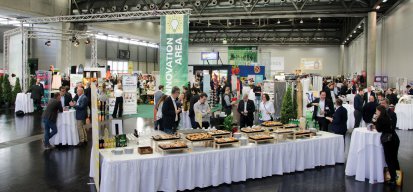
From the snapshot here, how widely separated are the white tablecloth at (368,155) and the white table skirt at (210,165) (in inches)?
27.1

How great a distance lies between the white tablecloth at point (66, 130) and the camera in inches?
305

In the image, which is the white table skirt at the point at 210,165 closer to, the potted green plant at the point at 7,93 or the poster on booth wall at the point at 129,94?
the poster on booth wall at the point at 129,94

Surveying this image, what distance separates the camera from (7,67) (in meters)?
16.1

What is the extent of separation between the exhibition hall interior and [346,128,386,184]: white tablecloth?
0.02 meters

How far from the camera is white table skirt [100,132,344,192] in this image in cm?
430

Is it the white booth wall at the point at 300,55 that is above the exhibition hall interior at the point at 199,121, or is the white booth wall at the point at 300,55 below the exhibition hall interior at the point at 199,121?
above

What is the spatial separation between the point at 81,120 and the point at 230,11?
381 inches

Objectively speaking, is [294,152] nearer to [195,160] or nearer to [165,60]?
[195,160]

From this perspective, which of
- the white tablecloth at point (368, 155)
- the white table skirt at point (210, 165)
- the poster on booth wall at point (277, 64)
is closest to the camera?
the white table skirt at point (210, 165)

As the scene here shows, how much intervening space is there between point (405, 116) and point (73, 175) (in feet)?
31.7

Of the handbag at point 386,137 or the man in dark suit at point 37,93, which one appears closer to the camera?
the handbag at point 386,137

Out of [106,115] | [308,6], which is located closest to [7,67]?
[106,115]

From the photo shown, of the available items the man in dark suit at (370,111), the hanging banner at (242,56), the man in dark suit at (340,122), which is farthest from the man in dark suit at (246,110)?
the hanging banner at (242,56)

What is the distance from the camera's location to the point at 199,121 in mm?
6164
